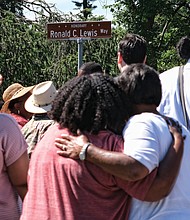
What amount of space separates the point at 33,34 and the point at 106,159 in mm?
9866

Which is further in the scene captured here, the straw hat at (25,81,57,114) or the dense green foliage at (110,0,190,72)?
the dense green foliage at (110,0,190,72)

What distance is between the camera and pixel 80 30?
6.73 m

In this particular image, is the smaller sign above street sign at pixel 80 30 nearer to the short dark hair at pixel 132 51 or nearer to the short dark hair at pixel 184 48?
the short dark hair at pixel 132 51

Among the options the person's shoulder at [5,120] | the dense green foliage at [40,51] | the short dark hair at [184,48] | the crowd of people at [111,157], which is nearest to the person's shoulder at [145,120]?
the crowd of people at [111,157]

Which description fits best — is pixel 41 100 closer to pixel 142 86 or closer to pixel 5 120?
pixel 5 120

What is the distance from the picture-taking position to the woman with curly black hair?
2.41 m

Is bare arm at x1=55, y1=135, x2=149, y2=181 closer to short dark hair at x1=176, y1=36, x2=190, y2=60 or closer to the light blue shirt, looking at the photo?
the light blue shirt

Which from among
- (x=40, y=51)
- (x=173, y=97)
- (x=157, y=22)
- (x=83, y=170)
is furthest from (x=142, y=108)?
(x=157, y=22)

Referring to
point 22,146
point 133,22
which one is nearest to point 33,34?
point 133,22

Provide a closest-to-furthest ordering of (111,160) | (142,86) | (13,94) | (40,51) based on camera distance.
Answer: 1. (111,160)
2. (142,86)
3. (13,94)
4. (40,51)

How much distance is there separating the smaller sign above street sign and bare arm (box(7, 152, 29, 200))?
12.9 feet

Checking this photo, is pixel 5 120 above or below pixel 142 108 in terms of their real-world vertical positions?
below

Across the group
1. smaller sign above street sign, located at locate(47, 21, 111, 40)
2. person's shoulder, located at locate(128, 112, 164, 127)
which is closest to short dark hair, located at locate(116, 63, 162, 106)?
person's shoulder, located at locate(128, 112, 164, 127)

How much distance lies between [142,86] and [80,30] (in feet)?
13.9
